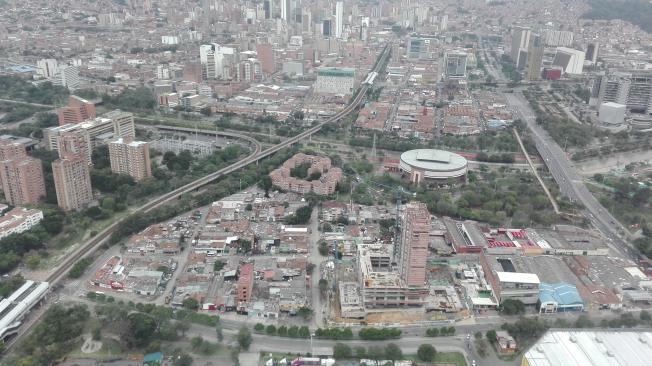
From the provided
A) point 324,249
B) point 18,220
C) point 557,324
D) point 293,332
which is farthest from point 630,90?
point 18,220

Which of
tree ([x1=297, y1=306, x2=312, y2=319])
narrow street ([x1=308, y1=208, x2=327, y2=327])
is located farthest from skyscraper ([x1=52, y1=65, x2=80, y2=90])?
tree ([x1=297, y1=306, x2=312, y2=319])

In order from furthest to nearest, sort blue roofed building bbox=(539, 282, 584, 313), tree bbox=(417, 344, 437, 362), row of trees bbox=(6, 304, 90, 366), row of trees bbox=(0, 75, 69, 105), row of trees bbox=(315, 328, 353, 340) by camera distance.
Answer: row of trees bbox=(0, 75, 69, 105), blue roofed building bbox=(539, 282, 584, 313), row of trees bbox=(315, 328, 353, 340), tree bbox=(417, 344, 437, 362), row of trees bbox=(6, 304, 90, 366)

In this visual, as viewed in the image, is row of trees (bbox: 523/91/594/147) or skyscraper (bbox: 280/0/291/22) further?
skyscraper (bbox: 280/0/291/22)

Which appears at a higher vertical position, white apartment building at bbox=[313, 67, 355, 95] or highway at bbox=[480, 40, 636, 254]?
white apartment building at bbox=[313, 67, 355, 95]

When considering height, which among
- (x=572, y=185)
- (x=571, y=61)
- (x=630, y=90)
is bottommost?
(x=572, y=185)

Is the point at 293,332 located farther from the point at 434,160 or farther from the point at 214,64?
the point at 214,64

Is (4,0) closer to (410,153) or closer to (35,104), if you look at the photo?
(35,104)

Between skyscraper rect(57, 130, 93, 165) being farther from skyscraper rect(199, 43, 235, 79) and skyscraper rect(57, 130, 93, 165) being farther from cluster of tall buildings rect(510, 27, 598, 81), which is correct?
cluster of tall buildings rect(510, 27, 598, 81)

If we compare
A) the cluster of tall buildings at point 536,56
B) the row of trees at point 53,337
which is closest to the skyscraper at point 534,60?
the cluster of tall buildings at point 536,56
